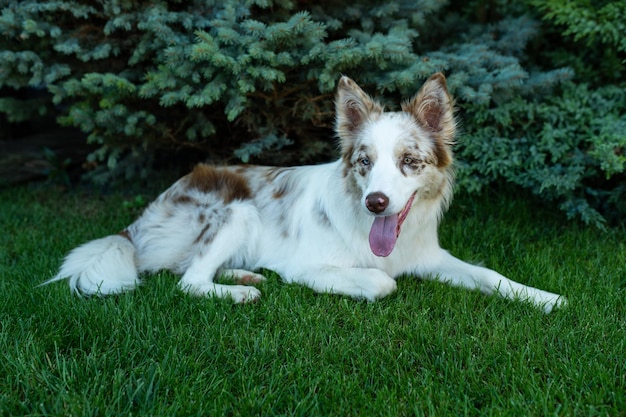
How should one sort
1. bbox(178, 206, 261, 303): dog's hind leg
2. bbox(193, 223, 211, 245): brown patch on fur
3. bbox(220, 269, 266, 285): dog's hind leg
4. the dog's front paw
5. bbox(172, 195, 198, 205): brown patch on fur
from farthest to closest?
bbox(172, 195, 198, 205): brown patch on fur, bbox(193, 223, 211, 245): brown patch on fur, bbox(220, 269, 266, 285): dog's hind leg, bbox(178, 206, 261, 303): dog's hind leg, the dog's front paw

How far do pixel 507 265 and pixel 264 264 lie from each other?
1.74m

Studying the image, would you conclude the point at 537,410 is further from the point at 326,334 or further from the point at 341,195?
the point at 341,195

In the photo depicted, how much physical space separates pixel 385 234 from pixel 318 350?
2.79ft

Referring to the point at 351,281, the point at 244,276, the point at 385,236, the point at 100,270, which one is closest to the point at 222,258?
the point at 244,276

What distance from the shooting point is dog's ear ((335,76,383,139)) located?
3.62m

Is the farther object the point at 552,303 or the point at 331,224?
the point at 331,224

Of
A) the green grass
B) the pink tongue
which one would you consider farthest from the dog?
the green grass

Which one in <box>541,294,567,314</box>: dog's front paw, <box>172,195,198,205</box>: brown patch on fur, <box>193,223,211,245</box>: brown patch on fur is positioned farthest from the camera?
<box>172,195,198,205</box>: brown patch on fur

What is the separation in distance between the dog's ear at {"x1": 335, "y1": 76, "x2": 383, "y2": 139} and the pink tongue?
0.67m

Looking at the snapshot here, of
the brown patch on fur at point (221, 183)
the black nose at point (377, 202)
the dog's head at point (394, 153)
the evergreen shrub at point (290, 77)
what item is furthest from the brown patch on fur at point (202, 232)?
the black nose at point (377, 202)

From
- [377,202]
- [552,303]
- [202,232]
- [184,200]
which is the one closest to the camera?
[377,202]

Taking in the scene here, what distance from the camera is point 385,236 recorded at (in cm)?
338

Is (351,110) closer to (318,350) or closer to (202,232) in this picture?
(202,232)

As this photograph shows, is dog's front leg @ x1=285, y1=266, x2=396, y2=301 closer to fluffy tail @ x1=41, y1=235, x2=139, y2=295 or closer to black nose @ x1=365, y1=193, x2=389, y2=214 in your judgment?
black nose @ x1=365, y1=193, x2=389, y2=214
